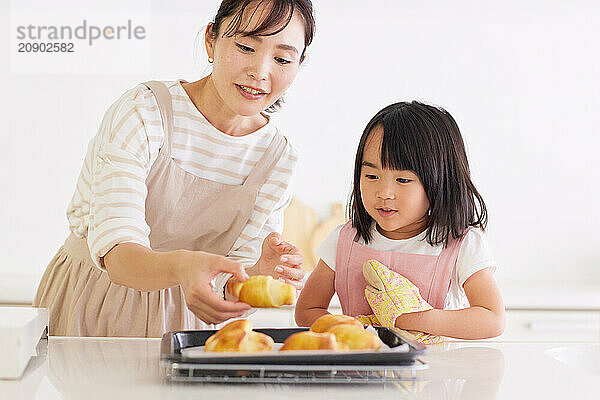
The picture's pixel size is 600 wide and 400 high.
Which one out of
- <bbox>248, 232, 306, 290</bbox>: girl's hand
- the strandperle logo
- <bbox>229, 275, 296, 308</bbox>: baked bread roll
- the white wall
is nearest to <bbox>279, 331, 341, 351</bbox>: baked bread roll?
<bbox>229, 275, 296, 308</bbox>: baked bread roll

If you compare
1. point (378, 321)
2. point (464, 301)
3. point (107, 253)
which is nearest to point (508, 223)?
point (464, 301)

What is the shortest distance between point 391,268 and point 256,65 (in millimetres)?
401

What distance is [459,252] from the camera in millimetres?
1256

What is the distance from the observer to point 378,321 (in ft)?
3.88

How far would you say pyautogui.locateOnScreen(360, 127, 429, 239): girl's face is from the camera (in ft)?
4.08

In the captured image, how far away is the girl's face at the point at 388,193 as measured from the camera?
1.24 m

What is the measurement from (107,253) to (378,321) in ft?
1.39

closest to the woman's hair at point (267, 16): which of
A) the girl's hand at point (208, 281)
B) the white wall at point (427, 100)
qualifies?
the girl's hand at point (208, 281)

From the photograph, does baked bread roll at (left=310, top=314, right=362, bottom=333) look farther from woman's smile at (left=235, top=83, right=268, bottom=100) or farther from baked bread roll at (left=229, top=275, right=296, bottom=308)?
woman's smile at (left=235, top=83, right=268, bottom=100)

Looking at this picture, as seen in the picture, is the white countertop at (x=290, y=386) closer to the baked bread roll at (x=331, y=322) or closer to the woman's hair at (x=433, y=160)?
the baked bread roll at (x=331, y=322)

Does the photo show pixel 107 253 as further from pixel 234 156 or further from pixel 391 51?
pixel 391 51

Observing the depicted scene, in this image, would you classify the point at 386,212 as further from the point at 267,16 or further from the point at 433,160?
the point at 267,16

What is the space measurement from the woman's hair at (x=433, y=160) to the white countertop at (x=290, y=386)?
283 mm

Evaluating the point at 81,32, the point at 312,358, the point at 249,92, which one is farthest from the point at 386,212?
the point at 81,32
